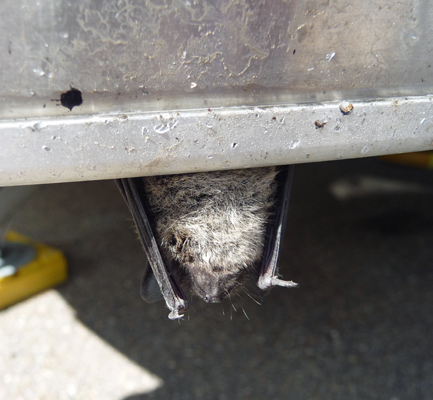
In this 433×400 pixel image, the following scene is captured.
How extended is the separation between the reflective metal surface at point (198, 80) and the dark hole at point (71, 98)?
0.01m

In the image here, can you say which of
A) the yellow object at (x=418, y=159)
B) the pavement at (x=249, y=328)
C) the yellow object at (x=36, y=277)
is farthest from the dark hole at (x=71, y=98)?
the yellow object at (x=418, y=159)

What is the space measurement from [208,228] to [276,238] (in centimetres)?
24

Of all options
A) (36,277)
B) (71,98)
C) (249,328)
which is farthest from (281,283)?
(36,277)

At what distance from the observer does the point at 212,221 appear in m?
1.12

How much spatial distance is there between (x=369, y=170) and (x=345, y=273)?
1.74m

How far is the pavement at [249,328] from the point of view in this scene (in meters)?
1.98

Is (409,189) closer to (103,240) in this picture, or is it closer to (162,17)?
(103,240)

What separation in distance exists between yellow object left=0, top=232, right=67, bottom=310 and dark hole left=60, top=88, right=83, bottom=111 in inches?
82.4

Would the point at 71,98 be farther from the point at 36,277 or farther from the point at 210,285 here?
the point at 36,277

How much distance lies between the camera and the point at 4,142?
76 cm

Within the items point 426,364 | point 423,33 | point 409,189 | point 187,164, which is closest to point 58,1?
point 187,164

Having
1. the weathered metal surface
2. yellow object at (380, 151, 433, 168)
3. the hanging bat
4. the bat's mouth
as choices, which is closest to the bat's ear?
the hanging bat

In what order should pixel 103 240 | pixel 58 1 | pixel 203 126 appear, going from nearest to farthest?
pixel 58 1, pixel 203 126, pixel 103 240

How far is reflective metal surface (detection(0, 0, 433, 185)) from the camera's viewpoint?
0.74 metres
